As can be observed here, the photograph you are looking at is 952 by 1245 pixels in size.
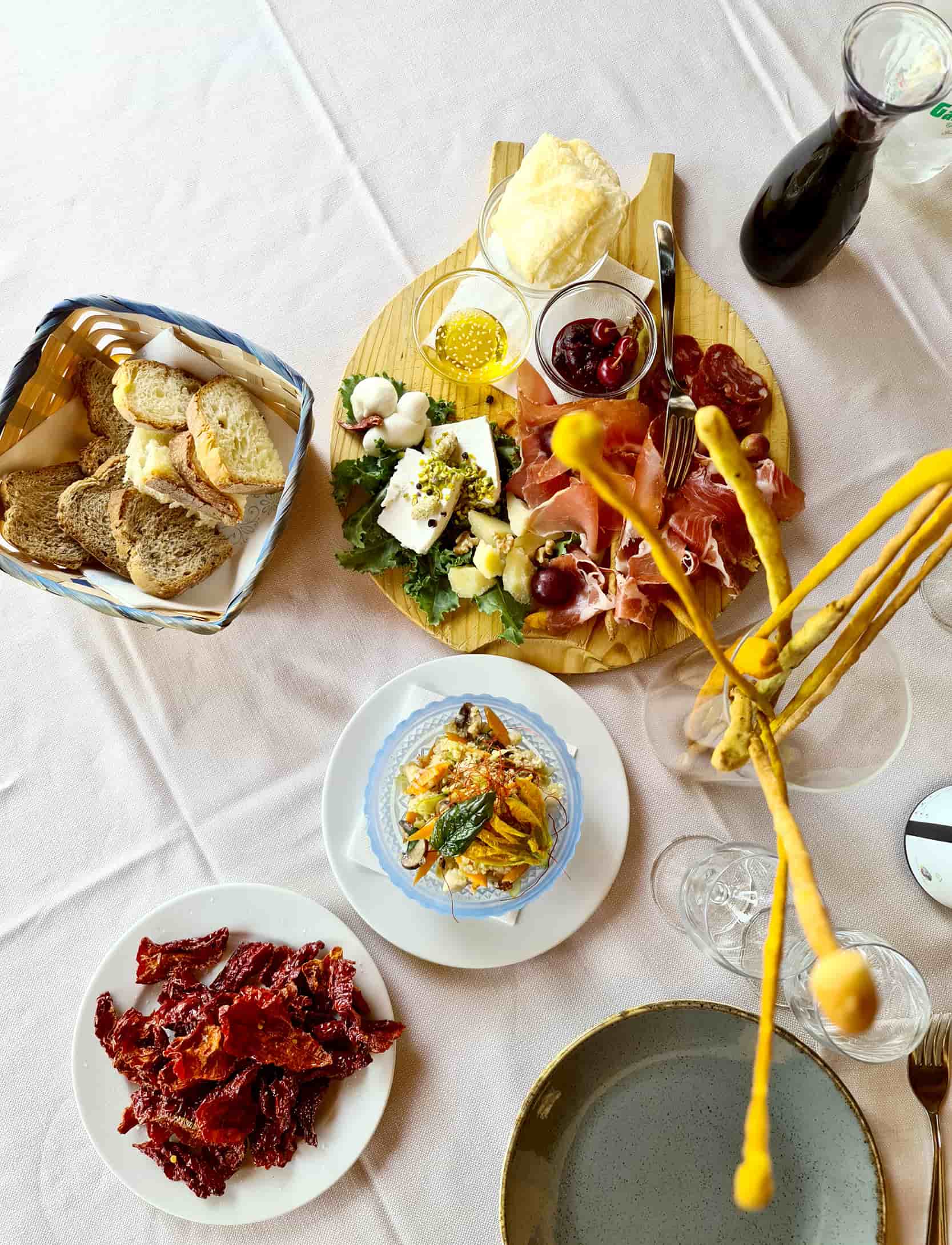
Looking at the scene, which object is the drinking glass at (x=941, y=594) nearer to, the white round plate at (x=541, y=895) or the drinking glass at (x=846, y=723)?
the drinking glass at (x=846, y=723)

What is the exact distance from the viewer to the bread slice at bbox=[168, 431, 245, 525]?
129 cm

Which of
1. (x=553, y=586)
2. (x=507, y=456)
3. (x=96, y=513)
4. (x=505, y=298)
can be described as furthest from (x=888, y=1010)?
(x=96, y=513)

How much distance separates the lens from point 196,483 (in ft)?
4.25

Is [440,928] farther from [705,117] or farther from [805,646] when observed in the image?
[705,117]

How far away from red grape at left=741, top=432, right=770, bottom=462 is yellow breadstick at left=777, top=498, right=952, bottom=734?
1.84ft

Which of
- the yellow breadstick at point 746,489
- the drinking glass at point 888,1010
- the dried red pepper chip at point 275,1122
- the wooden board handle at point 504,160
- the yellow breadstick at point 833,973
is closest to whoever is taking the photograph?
the yellow breadstick at point 833,973

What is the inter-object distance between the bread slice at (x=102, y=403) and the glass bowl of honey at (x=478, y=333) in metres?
0.47

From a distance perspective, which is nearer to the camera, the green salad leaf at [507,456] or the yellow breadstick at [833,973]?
the yellow breadstick at [833,973]

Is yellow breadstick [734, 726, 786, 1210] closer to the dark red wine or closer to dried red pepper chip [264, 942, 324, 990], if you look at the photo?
dried red pepper chip [264, 942, 324, 990]

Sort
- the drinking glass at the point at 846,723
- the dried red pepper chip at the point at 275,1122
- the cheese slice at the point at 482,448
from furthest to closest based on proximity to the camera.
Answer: the cheese slice at the point at 482,448, the dried red pepper chip at the point at 275,1122, the drinking glass at the point at 846,723

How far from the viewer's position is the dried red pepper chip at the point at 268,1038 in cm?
124

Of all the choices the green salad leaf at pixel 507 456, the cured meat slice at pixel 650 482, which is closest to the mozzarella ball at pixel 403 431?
the green salad leaf at pixel 507 456

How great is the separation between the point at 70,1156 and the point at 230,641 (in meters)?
0.82

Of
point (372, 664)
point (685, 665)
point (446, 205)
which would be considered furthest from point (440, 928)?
point (446, 205)
